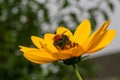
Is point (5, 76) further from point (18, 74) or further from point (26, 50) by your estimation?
point (26, 50)

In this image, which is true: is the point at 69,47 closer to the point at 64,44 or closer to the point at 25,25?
the point at 64,44

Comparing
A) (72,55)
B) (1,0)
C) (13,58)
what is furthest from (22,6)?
(72,55)

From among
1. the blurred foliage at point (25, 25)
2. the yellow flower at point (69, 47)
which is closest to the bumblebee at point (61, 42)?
the yellow flower at point (69, 47)

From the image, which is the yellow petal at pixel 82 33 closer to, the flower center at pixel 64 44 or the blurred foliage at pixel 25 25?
the flower center at pixel 64 44

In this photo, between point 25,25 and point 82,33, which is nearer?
point 82,33

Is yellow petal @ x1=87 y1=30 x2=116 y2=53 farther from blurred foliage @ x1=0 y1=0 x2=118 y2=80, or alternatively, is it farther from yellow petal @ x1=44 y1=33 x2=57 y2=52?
blurred foliage @ x1=0 y1=0 x2=118 y2=80

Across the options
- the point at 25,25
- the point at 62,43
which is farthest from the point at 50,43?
the point at 25,25

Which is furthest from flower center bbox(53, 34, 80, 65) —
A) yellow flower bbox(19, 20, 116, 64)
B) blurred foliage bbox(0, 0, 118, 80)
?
blurred foliage bbox(0, 0, 118, 80)
